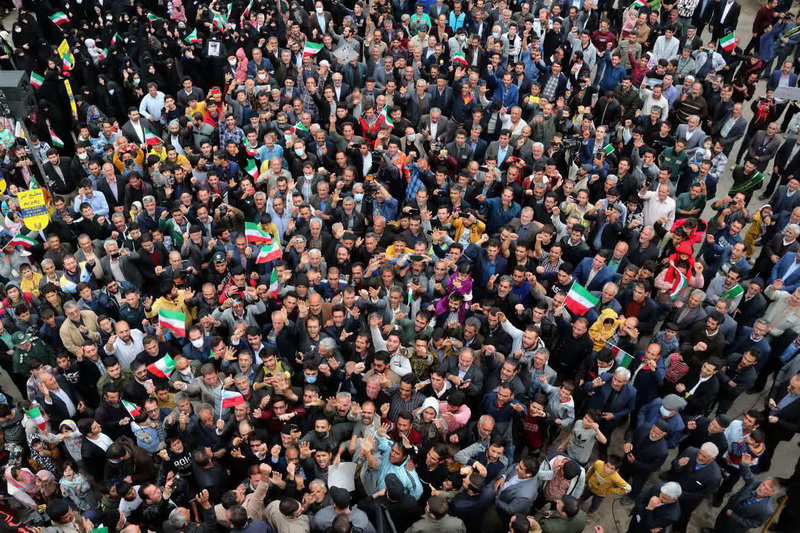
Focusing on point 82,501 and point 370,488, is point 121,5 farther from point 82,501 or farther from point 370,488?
point 370,488

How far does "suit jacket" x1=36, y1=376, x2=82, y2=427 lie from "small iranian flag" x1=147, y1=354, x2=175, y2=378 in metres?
0.97

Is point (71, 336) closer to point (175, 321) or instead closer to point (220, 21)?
point (175, 321)

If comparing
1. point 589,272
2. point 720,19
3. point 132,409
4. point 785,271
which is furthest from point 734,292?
point 720,19

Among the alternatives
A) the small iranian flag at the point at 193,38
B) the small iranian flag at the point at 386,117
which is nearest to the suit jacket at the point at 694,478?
the small iranian flag at the point at 386,117

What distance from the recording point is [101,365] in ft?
26.5

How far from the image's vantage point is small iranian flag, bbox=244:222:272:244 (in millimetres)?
9336

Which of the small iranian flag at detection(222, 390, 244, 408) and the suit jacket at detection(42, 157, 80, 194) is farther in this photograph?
the suit jacket at detection(42, 157, 80, 194)

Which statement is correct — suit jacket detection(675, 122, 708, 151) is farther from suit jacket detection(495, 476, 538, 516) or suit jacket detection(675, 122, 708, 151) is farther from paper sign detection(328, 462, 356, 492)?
paper sign detection(328, 462, 356, 492)

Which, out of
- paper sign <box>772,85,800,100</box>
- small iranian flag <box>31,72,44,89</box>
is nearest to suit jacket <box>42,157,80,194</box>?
small iranian flag <box>31,72,44,89</box>

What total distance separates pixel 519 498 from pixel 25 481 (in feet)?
16.6

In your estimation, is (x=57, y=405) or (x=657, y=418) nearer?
(x=657, y=418)

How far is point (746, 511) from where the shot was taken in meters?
6.82

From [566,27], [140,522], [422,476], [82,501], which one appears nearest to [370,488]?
[422,476]

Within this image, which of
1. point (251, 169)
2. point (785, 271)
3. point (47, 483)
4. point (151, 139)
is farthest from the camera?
point (151, 139)
